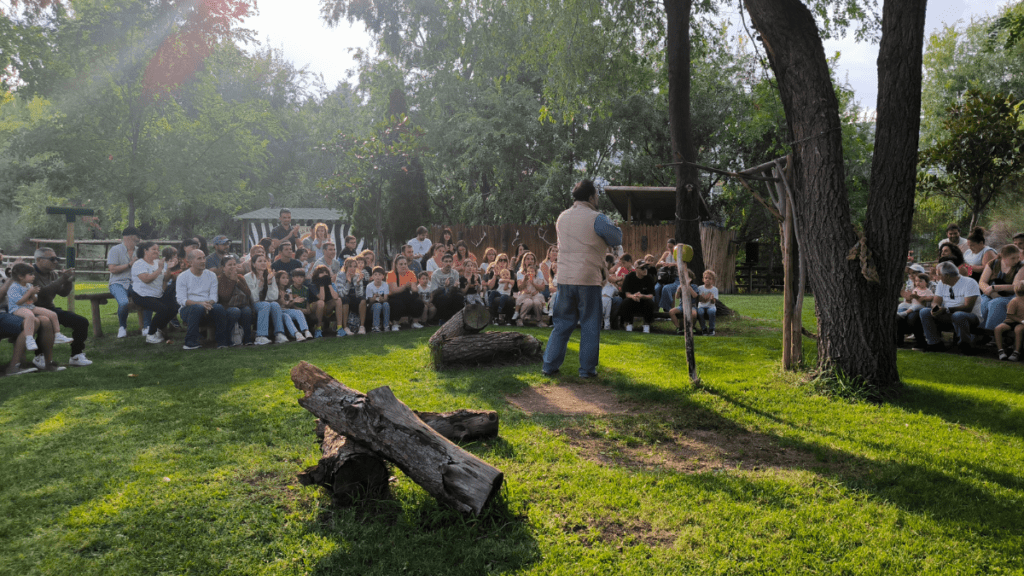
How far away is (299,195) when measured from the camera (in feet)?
137

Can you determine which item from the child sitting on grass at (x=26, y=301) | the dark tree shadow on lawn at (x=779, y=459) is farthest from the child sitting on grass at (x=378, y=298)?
the dark tree shadow on lawn at (x=779, y=459)

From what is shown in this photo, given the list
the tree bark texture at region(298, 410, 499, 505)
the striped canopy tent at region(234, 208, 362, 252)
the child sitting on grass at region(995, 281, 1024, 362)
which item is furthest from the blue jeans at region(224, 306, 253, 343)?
the striped canopy tent at region(234, 208, 362, 252)

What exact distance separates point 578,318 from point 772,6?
361cm

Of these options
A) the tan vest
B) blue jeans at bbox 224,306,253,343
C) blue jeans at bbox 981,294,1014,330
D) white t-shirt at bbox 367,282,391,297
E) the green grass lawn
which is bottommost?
the green grass lawn

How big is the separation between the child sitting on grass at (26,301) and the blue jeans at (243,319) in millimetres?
2292

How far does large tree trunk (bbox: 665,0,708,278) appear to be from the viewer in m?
11.8

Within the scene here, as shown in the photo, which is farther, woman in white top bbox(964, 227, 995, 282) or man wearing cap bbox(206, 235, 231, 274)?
man wearing cap bbox(206, 235, 231, 274)

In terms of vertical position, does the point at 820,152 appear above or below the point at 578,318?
above

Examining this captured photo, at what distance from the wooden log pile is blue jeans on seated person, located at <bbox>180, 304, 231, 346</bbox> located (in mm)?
3646

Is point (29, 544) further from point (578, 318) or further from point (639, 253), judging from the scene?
point (639, 253)

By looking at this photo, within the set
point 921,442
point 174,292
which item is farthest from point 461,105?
point 921,442

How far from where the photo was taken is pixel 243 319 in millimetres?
9406

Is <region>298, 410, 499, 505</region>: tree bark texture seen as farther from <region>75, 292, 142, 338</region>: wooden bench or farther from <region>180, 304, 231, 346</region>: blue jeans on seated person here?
<region>75, 292, 142, 338</region>: wooden bench

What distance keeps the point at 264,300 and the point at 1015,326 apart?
34.1 ft
